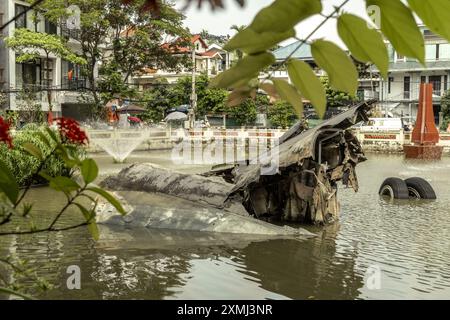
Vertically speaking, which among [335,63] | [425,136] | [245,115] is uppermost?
[245,115]

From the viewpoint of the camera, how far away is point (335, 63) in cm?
75

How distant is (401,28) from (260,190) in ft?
27.7

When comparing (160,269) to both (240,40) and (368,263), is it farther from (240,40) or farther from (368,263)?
(240,40)

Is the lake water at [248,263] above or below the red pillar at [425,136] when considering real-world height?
below

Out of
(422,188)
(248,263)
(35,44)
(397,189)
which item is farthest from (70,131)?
(35,44)

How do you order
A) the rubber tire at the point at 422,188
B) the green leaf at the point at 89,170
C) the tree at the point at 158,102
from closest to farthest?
the green leaf at the point at 89,170 < the rubber tire at the point at 422,188 < the tree at the point at 158,102

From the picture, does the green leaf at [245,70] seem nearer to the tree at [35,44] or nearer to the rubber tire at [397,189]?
the rubber tire at [397,189]

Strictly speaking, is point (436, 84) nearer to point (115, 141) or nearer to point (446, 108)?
point (446, 108)

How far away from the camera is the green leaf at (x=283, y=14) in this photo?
0.65 metres

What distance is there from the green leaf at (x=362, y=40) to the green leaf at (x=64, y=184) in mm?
682

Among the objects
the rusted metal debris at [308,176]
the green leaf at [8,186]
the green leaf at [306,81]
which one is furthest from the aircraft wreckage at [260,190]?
the green leaf at [306,81]

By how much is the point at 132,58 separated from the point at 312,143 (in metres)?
22.0

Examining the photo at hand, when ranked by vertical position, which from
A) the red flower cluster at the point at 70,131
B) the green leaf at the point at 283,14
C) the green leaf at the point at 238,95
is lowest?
the red flower cluster at the point at 70,131

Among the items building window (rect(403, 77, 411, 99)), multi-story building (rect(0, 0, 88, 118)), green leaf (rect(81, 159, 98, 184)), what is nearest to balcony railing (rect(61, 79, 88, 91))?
multi-story building (rect(0, 0, 88, 118))
